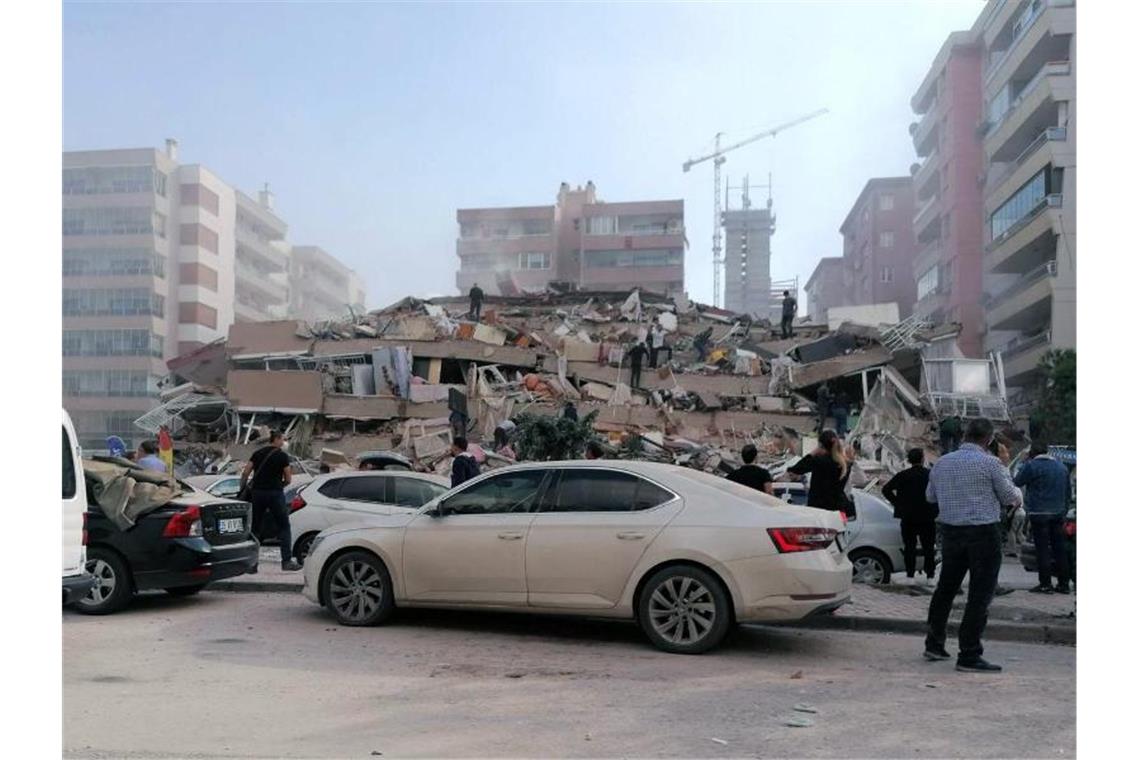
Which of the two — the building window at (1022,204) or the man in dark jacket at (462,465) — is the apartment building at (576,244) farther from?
the man in dark jacket at (462,465)

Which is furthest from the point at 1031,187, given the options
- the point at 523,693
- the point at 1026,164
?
the point at 523,693

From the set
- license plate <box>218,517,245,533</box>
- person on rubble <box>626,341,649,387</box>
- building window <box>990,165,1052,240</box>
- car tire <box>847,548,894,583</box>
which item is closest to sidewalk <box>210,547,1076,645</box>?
car tire <box>847,548,894,583</box>

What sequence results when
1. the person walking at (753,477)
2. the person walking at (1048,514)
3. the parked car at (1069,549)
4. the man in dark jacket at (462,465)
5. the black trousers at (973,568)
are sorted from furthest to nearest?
1. the man in dark jacket at (462,465)
2. the person walking at (1048,514)
3. the parked car at (1069,549)
4. the person walking at (753,477)
5. the black trousers at (973,568)

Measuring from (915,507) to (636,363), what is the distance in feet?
77.1

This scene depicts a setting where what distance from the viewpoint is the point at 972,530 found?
7.22m

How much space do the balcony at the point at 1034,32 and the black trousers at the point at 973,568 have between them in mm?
41587

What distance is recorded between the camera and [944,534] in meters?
7.38

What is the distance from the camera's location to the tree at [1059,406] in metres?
31.8

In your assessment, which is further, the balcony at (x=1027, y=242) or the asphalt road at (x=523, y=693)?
the balcony at (x=1027, y=242)

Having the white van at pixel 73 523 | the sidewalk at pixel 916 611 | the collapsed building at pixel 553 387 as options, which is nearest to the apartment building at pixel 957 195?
the collapsed building at pixel 553 387

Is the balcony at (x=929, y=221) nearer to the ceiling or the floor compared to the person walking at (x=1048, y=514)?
nearer to the ceiling

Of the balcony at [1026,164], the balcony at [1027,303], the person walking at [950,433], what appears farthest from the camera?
the balcony at [1027,303]

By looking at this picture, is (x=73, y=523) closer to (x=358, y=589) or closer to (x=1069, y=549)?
(x=358, y=589)

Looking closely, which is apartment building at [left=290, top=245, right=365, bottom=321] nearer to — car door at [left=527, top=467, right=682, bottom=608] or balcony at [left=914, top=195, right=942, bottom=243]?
balcony at [left=914, top=195, right=942, bottom=243]
